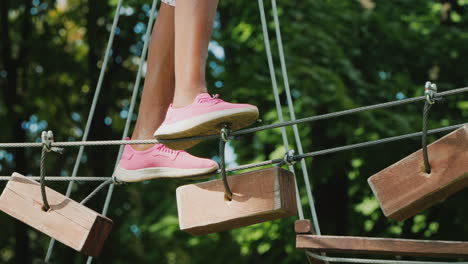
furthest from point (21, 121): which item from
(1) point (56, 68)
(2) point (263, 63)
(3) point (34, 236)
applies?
(2) point (263, 63)

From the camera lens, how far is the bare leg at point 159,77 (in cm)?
233

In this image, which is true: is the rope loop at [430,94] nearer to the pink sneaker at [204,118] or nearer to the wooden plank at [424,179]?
the wooden plank at [424,179]

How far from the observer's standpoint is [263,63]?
5820 mm

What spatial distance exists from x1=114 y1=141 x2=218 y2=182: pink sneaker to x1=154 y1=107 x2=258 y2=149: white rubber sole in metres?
0.07

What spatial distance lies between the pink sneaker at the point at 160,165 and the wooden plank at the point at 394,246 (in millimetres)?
361

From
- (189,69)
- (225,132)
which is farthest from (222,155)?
(189,69)

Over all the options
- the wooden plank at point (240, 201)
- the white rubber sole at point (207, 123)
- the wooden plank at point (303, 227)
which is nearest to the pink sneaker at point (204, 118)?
the white rubber sole at point (207, 123)

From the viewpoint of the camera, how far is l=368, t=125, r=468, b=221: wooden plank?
1.76m

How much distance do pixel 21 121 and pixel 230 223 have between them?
655 centimetres

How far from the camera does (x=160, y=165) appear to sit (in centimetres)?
219

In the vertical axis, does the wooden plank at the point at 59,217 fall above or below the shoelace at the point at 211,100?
below

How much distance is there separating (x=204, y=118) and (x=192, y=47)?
24 cm

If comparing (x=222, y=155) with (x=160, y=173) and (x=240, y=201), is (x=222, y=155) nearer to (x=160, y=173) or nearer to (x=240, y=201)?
(x=240, y=201)

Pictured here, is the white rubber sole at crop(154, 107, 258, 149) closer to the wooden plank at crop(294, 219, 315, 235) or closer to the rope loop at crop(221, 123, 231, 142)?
the rope loop at crop(221, 123, 231, 142)
